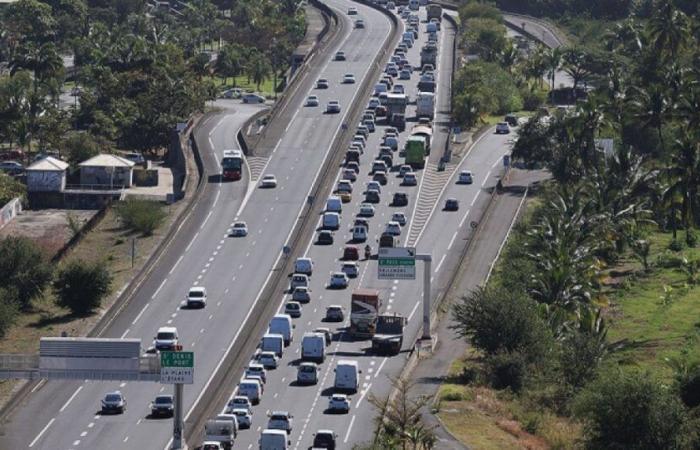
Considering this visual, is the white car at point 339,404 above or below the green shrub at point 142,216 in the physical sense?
above

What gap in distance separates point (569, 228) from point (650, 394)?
36653mm

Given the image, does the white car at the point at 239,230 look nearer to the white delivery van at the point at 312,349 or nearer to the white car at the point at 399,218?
the white car at the point at 399,218

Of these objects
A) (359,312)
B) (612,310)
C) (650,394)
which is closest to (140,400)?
(359,312)

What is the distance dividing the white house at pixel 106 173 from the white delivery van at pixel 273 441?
303 ft

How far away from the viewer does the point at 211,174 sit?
18150cm

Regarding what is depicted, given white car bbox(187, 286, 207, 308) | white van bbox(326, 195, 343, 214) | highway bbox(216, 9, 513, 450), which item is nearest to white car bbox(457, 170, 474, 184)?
highway bbox(216, 9, 513, 450)

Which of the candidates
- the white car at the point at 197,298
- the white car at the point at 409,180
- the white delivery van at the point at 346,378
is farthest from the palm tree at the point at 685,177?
the white delivery van at the point at 346,378

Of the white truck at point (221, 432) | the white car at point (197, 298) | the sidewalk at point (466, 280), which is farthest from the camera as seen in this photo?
the white car at point (197, 298)

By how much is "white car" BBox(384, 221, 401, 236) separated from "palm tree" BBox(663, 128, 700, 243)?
2086cm

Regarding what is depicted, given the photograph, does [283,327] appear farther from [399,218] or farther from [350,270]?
[399,218]

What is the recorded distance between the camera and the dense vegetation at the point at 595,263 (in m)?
103

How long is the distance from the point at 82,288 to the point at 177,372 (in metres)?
39.6

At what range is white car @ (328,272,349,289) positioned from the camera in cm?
14638

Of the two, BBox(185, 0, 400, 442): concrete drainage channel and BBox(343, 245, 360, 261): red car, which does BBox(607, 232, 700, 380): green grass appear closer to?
BBox(343, 245, 360, 261): red car
